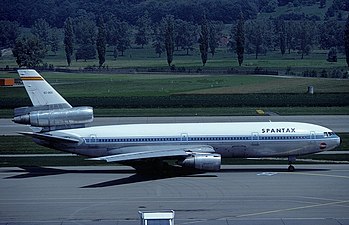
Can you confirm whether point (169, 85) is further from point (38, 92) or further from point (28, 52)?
point (38, 92)

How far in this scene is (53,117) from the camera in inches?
2068

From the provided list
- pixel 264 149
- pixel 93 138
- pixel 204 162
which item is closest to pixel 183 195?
pixel 204 162

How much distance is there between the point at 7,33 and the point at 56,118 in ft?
477

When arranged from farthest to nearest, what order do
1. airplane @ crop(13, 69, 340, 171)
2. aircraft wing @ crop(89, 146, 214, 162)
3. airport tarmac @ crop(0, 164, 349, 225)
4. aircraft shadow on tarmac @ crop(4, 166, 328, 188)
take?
airplane @ crop(13, 69, 340, 171)
aircraft shadow on tarmac @ crop(4, 166, 328, 188)
aircraft wing @ crop(89, 146, 214, 162)
airport tarmac @ crop(0, 164, 349, 225)

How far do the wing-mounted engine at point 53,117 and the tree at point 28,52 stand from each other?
81.3 metres

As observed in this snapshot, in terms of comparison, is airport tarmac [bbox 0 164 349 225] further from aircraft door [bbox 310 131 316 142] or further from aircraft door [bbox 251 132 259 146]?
aircraft door [bbox 310 131 316 142]

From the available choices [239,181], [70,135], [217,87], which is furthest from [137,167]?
[217,87]

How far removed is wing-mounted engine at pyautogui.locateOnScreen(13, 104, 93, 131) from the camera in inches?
2040

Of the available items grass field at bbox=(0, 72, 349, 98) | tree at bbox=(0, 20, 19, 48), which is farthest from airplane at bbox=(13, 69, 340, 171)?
tree at bbox=(0, 20, 19, 48)

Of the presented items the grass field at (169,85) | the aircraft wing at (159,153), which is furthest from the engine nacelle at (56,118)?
the grass field at (169,85)

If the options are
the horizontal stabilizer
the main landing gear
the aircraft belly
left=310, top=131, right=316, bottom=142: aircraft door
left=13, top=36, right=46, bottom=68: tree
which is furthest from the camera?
left=13, top=36, right=46, bottom=68: tree

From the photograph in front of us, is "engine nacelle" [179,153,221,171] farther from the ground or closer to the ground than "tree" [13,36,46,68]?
closer to the ground

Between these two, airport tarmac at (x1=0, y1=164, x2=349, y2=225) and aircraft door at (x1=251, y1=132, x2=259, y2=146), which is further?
aircraft door at (x1=251, y1=132, x2=259, y2=146)

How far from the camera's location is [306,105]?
3725 inches
